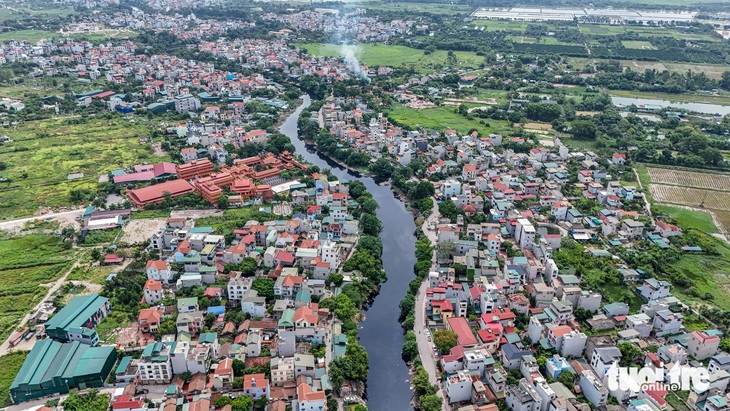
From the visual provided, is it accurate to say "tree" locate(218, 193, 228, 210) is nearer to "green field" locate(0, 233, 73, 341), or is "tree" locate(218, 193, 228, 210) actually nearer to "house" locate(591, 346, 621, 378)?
"green field" locate(0, 233, 73, 341)

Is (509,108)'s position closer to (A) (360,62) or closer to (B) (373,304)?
(A) (360,62)

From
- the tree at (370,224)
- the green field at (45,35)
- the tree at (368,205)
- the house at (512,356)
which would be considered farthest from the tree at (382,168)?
the green field at (45,35)

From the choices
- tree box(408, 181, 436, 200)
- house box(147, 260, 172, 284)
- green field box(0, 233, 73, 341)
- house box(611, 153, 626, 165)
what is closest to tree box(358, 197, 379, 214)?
tree box(408, 181, 436, 200)

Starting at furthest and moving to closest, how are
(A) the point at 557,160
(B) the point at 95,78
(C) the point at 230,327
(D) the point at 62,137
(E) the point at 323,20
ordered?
(E) the point at 323,20 < (B) the point at 95,78 < (D) the point at 62,137 < (A) the point at 557,160 < (C) the point at 230,327

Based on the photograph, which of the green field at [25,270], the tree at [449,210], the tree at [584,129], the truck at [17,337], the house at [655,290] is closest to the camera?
the truck at [17,337]

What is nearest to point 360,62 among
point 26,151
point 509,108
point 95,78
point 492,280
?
point 509,108

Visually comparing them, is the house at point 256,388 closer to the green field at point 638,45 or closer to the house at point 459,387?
the house at point 459,387
